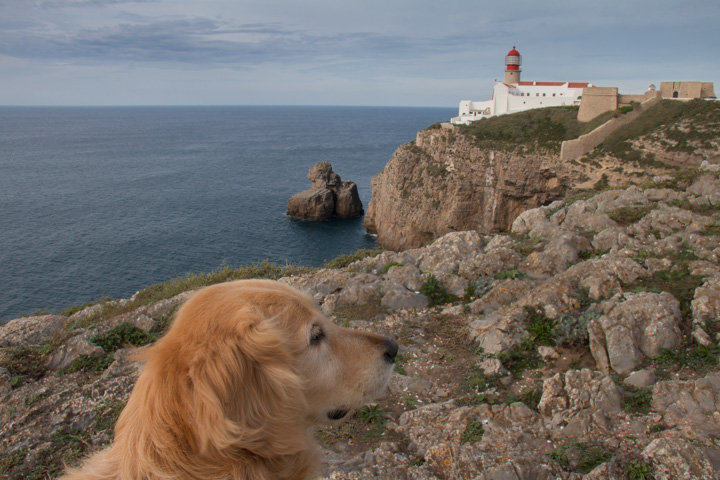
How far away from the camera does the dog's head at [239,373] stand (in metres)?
2.12

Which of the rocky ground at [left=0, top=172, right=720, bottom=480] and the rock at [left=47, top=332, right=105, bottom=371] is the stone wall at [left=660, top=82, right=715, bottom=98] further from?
the rock at [left=47, top=332, right=105, bottom=371]

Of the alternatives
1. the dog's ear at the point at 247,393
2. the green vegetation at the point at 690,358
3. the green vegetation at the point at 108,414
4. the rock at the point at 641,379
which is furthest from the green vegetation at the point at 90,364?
the green vegetation at the point at 690,358

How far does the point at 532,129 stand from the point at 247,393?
61376 mm

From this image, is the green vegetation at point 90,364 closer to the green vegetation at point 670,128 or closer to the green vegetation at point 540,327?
the green vegetation at point 540,327

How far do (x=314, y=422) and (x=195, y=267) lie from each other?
1705 inches

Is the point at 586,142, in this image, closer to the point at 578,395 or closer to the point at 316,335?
the point at 578,395

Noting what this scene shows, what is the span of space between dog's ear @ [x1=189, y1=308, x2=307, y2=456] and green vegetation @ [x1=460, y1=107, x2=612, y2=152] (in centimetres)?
5523

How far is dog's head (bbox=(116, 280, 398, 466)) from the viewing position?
83.4 inches

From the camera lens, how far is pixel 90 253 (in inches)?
1795

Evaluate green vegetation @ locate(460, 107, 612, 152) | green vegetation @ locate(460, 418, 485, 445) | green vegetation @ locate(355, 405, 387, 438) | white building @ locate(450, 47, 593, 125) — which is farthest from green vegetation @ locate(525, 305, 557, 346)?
white building @ locate(450, 47, 593, 125)

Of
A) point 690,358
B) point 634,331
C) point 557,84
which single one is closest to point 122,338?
point 634,331

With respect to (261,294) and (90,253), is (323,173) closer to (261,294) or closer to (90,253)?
(90,253)

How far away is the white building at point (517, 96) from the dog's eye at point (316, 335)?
70543 mm

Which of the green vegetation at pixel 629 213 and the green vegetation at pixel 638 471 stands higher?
the green vegetation at pixel 629 213
